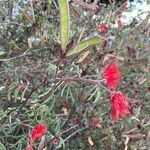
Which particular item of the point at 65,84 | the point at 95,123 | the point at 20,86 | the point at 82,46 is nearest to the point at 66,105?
the point at 95,123

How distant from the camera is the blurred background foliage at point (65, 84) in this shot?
201 cm

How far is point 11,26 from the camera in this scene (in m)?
2.66

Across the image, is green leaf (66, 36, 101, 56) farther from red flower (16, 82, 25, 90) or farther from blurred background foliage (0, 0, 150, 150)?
red flower (16, 82, 25, 90)

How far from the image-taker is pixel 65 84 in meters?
2.00

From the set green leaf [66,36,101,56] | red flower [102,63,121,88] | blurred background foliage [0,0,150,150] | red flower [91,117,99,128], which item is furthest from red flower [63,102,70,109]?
green leaf [66,36,101,56]

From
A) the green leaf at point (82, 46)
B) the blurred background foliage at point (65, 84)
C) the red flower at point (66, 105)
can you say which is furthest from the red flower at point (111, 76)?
the red flower at point (66, 105)

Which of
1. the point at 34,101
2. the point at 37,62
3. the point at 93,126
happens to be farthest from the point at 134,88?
the point at 34,101

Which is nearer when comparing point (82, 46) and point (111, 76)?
point (82, 46)

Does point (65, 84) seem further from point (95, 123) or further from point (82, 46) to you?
point (82, 46)

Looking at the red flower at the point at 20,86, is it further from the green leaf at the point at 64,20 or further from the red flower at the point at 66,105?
the green leaf at the point at 64,20

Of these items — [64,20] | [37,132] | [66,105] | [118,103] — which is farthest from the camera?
[66,105]

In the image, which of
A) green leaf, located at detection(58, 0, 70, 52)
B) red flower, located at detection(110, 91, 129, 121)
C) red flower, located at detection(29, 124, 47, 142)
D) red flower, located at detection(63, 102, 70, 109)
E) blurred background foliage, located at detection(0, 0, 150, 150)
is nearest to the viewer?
green leaf, located at detection(58, 0, 70, 52)

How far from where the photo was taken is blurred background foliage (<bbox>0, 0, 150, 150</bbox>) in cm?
201

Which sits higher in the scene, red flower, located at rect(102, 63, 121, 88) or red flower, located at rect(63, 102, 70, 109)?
red flower, located at rect(102, 63, 121, 88)
